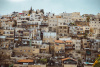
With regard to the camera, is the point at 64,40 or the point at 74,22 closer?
the point at 64,40

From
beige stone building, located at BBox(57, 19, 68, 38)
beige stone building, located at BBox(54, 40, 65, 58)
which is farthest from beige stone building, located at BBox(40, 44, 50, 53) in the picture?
beige stone building, located at BBox(57, 19, 68, 38)

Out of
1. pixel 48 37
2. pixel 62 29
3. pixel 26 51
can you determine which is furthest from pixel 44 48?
pixel 62 29

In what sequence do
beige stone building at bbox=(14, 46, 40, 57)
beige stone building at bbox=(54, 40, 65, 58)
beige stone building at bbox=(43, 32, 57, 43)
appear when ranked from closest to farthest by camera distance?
beige stone building at bbox=(14, 46, 40, 57)
beige stone building at bbox=(54, 40, 65, 58)
beige stone building at bbox=(43, 32, 57, 43)

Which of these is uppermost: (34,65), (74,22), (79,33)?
(74,22)

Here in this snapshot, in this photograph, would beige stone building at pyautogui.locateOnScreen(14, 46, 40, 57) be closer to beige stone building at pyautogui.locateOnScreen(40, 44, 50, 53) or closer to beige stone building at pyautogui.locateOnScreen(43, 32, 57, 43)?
beige stone building at pyautogui.locateOnScreen(40, 44, 50, 53)

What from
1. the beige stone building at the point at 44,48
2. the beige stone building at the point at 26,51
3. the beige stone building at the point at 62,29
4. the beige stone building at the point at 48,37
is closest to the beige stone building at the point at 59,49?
the beige stone building at the point at 44,48

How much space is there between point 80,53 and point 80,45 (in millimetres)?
2319

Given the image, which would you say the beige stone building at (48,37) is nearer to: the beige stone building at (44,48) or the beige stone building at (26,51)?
the beige stone building at (44,48)

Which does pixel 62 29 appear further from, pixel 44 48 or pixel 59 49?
pixel 44 48

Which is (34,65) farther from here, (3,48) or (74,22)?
(74,22)

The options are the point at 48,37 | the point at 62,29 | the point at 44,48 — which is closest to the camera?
the point at 44,48

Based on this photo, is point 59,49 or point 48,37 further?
point 48,37

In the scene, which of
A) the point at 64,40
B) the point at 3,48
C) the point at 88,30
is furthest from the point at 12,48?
the point at 88,30

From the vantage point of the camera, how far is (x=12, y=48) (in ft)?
107
